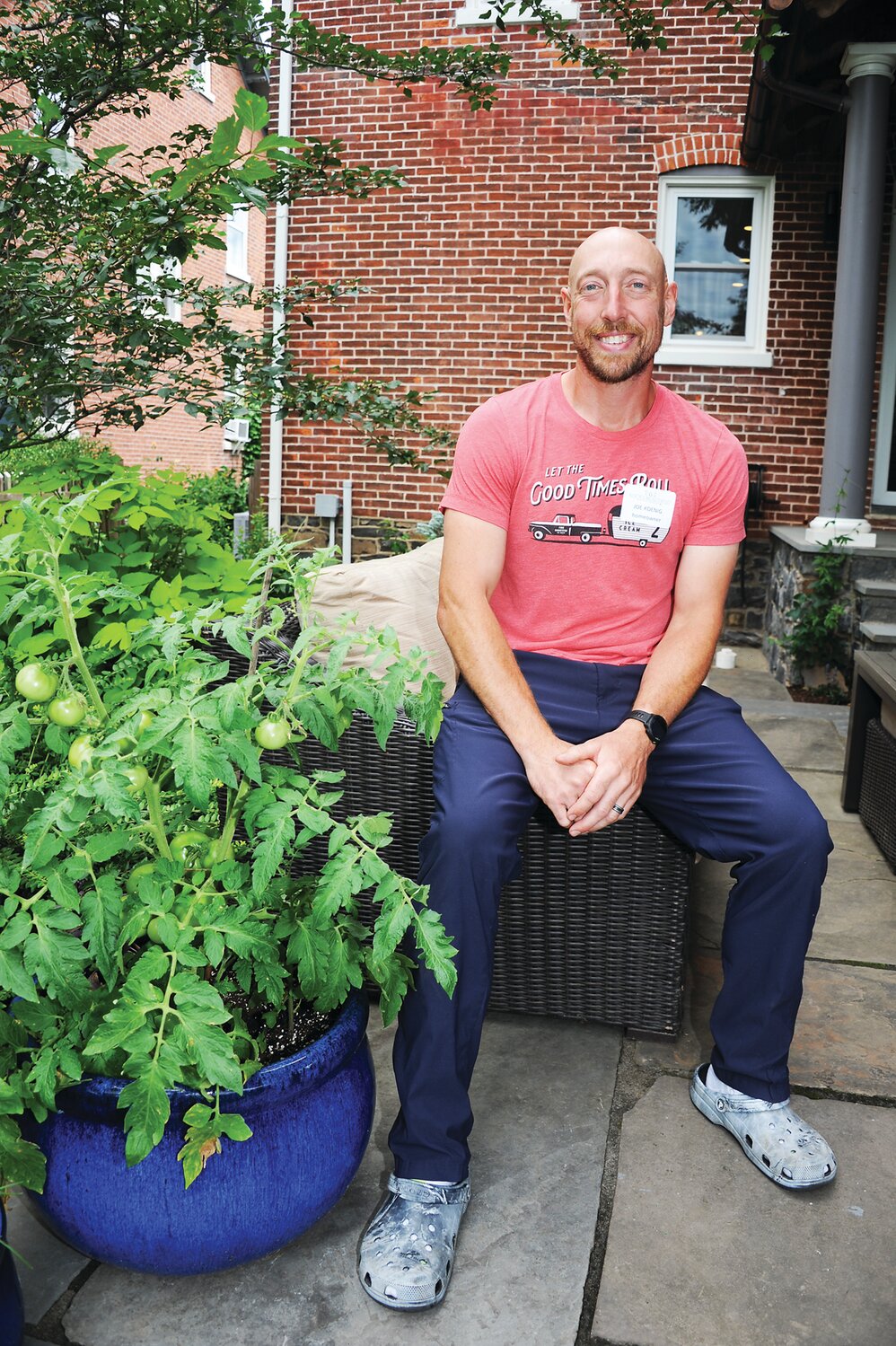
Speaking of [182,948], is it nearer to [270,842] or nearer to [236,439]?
[270,842]

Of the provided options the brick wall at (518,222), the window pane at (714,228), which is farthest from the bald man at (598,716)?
the window pane at (714,228)

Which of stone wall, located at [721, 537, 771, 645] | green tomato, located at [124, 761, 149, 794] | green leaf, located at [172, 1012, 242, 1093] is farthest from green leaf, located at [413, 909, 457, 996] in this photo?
stone wall, located at [721, 537, 771, 645]

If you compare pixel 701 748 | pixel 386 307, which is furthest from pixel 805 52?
pixel 701 748

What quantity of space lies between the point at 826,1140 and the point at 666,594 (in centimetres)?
96

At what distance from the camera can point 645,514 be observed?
6.49 ft

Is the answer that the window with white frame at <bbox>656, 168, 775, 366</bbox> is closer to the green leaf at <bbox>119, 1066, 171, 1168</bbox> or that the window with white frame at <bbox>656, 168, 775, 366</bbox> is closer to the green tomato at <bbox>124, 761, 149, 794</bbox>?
the green tomato at <bbox>124, 761, 149, 794</bbox>

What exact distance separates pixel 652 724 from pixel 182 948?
3.04 ft

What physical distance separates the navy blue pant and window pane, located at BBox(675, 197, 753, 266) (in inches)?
213

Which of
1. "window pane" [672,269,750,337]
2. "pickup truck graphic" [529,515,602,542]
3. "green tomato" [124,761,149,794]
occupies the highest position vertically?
"window pane" [672,269,750,337]

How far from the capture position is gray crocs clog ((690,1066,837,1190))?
161 centimetres

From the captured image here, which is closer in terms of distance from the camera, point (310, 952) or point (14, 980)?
point (14, 980)

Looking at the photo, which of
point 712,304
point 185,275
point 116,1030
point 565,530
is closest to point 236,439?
point 185,275

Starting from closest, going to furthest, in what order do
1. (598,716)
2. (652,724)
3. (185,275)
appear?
(652,724)
(598,716)
(185,275)

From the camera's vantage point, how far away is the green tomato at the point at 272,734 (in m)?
1.24
